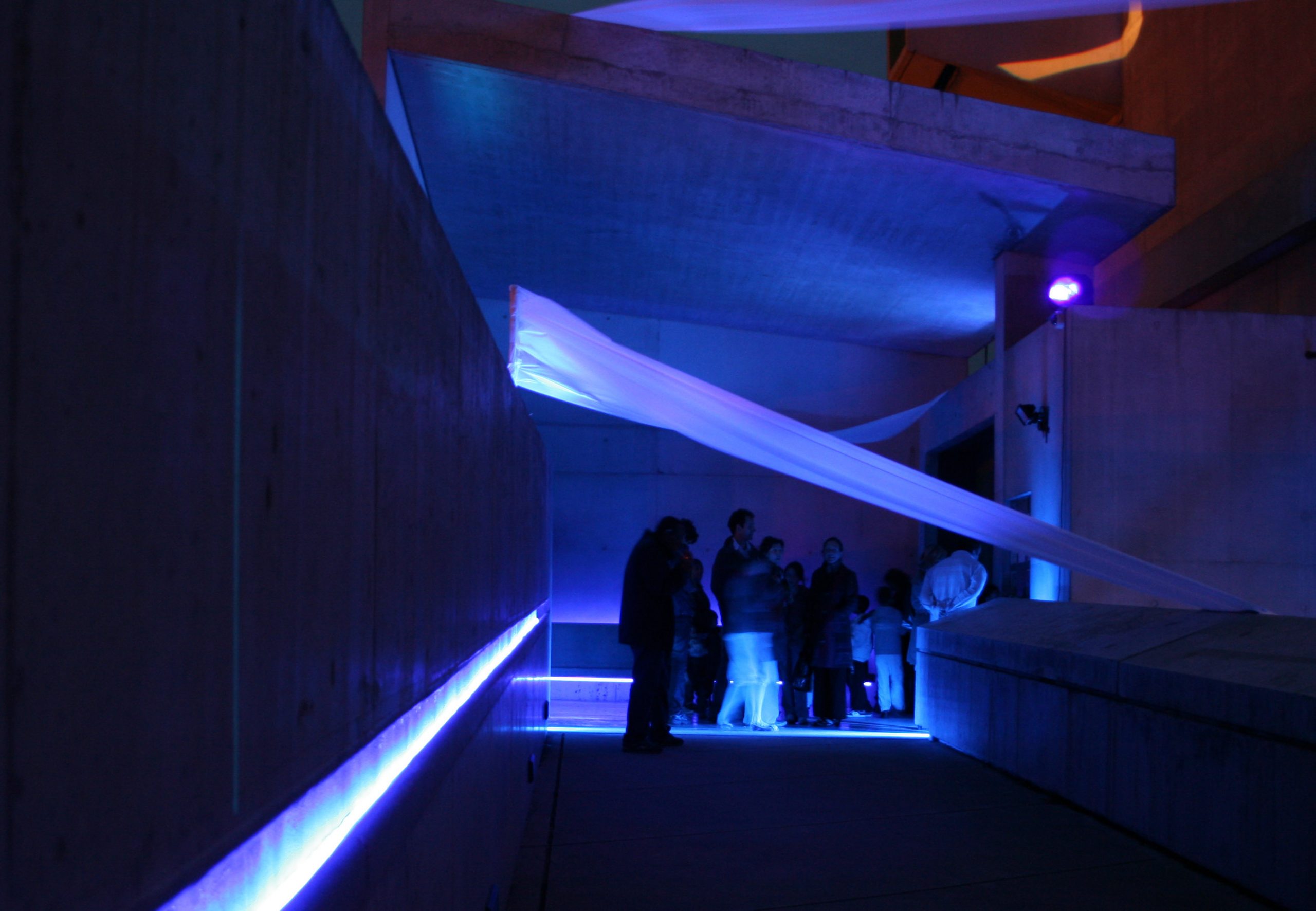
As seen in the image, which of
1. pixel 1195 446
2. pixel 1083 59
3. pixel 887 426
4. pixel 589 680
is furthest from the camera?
pixel 1083 59

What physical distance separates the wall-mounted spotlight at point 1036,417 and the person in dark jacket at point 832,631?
204 centimetres

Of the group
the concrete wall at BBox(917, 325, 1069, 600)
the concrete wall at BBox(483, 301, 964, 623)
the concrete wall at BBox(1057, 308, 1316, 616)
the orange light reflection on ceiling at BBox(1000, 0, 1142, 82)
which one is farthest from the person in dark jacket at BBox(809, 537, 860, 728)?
the orange light reflection on ceiling at BBox(1000, 0, 1142, 82)

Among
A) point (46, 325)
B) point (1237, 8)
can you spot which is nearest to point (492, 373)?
point (46, 325)

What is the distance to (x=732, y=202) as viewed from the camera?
10.3 metres

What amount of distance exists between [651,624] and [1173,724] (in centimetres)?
352

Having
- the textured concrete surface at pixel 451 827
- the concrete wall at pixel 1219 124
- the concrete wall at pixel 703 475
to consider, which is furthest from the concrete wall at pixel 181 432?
the concrete wall at pixel 703 475

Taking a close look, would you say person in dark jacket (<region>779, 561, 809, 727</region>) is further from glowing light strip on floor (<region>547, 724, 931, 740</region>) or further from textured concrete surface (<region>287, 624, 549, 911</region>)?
textured concrete surface (<region>287, 624, 549, 911</region>)

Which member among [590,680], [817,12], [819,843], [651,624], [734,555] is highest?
[817,12]

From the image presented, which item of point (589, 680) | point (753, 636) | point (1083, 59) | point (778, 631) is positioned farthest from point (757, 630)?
point (1083, 59)

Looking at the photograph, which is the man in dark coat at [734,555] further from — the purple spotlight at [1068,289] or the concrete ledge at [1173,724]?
the purple spotlight at [1068,289]

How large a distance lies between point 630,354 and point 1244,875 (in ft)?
12.2

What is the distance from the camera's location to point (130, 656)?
87 cm

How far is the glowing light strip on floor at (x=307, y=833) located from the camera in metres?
1.10

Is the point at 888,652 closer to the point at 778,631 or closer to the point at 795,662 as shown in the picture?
the point at 795,662
